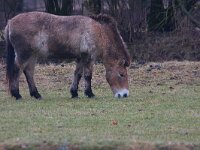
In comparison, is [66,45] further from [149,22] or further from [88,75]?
[149,22]

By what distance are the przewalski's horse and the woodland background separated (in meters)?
7.97

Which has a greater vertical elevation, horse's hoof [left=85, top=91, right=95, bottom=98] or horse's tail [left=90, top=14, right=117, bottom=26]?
horse's tail [left=90, top=14, right=117, bottom=26]

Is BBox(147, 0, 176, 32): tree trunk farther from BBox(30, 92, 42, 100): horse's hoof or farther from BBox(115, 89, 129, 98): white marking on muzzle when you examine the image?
BBox(30, 92, 42, 100): horse's hoof

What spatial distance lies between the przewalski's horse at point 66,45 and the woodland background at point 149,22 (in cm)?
797

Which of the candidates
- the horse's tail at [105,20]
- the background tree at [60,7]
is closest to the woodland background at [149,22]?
the background tree at [60,7]

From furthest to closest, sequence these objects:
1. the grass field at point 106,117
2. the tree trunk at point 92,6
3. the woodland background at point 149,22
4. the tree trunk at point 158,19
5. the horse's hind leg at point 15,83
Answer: the tree trunk at point 158,19 → the tree trunk at point 92,6 → the woodland background at point 149,22 → the horse's hind leg at point 15,83 → the grass field at point 106,117

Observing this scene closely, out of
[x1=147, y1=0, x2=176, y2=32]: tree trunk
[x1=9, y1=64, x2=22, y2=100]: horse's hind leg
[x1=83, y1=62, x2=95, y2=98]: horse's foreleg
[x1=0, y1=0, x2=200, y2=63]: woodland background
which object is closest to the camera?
[x1=9, y1=64, x2=22, y2=100]: horse's hind leg

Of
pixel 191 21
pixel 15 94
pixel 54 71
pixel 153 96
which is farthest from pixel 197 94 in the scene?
pixel 191 21

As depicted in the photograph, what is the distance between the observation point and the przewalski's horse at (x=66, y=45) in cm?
1384

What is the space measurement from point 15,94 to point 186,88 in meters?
4.08

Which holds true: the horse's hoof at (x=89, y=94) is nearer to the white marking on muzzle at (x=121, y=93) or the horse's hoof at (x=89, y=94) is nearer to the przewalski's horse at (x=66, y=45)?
the przewalski's horse at (x=66, y=45)

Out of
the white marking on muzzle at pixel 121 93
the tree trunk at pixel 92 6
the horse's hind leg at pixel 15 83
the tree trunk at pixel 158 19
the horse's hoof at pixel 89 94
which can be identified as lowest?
the tree trunk at pixel 158 19

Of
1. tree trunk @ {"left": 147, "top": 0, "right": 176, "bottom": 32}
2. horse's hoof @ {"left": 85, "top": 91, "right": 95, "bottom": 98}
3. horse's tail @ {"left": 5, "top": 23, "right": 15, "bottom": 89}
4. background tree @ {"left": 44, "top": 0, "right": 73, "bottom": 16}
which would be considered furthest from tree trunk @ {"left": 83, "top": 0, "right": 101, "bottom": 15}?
horse's tail @ {"left": 5, "top": 23, "right": 15, "bottom": 89}

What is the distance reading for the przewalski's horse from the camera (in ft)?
45.4
